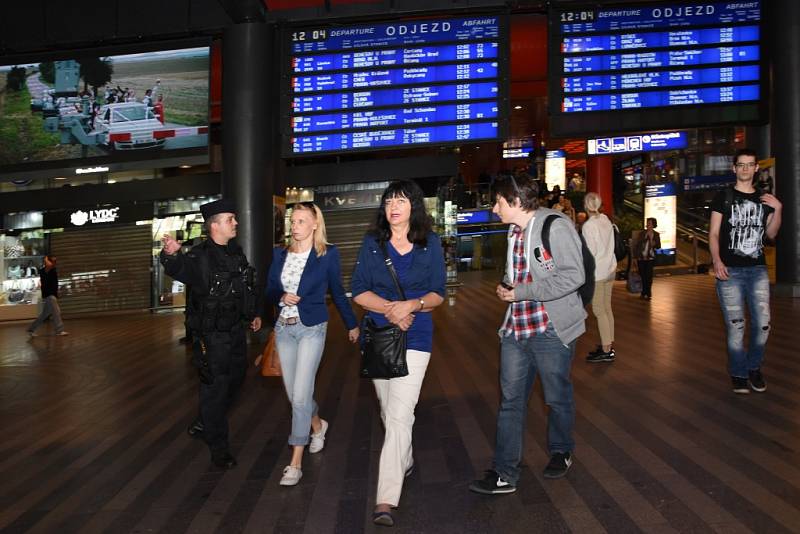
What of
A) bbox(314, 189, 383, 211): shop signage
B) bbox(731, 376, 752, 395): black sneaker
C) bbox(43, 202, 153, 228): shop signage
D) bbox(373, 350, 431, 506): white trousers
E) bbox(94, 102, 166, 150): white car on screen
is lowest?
bbox(731, 376, 752, 395): black sneaker

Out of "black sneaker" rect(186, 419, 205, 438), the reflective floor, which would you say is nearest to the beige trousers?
the reflective floor

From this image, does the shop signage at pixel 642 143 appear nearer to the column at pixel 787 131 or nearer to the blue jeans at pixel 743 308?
the column at pixel 787 131

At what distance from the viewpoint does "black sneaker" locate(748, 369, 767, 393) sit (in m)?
6.00

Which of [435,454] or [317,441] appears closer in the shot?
[435,454]

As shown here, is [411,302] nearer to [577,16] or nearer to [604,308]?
[604,308]

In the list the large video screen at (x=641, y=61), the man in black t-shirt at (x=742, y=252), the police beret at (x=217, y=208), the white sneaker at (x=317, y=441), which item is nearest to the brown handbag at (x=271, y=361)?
the white sneaker at (x=317, y=441)

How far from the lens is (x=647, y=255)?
49.5 ft

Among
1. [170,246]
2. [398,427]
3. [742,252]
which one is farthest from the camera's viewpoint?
[742,252]

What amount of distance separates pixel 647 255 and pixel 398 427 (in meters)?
12.4

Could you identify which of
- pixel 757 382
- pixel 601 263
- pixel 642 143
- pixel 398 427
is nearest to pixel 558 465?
pixel 398 427

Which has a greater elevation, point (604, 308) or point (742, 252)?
point (742, 252)

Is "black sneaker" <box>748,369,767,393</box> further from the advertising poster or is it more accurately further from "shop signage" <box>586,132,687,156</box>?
the advertising poster

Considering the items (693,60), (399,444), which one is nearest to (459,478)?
(399,444)

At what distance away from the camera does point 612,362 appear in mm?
7879
